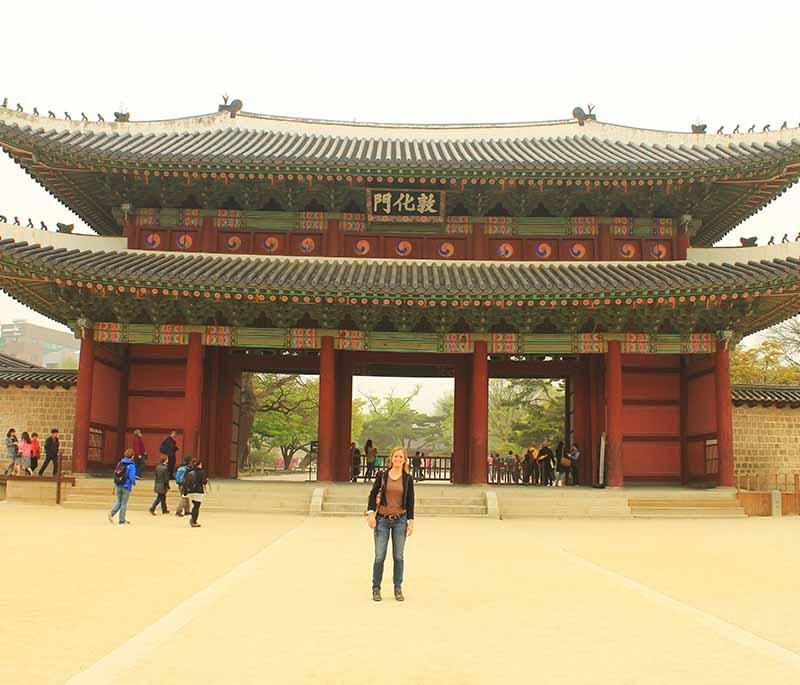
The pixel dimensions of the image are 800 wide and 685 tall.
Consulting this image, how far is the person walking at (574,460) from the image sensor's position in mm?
24453

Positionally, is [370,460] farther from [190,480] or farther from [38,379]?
[190,480]

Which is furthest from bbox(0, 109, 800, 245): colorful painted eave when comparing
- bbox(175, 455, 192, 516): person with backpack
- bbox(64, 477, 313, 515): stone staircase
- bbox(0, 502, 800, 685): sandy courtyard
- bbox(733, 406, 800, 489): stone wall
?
bbox(0, 502, 800, 685): sandy courtyard

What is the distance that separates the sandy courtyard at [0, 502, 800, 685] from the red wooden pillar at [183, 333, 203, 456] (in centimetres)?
668

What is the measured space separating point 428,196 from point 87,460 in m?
11.7

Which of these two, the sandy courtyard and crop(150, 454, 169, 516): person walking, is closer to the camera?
the sandy courtyard

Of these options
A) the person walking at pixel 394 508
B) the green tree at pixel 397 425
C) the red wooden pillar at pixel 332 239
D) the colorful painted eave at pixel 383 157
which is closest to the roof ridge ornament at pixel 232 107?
the colorful painted eave at pixel 383 157

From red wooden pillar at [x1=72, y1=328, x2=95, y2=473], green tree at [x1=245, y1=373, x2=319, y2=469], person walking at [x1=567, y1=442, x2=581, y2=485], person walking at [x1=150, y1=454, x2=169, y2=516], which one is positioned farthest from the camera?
green tree at [x1=245, y1=373, x2=319, y2=469]

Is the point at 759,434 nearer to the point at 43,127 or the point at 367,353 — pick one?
the point at 367,353

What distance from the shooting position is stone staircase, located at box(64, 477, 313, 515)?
66.4 feet

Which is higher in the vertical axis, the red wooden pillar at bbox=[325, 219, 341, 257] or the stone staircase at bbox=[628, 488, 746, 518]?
the red wooden pillar at bbox=[325, 219, 341, 257]

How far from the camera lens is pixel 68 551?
485 inches

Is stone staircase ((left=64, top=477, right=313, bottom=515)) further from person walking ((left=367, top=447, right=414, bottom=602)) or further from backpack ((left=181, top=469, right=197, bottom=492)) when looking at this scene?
person walking ((left=367, top=447, right=414, bottom=602))

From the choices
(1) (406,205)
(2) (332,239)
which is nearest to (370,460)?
(2) (332,239)

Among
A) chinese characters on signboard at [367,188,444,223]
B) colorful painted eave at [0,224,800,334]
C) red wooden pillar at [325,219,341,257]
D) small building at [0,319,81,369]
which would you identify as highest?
small building at [0,319,81,369]
